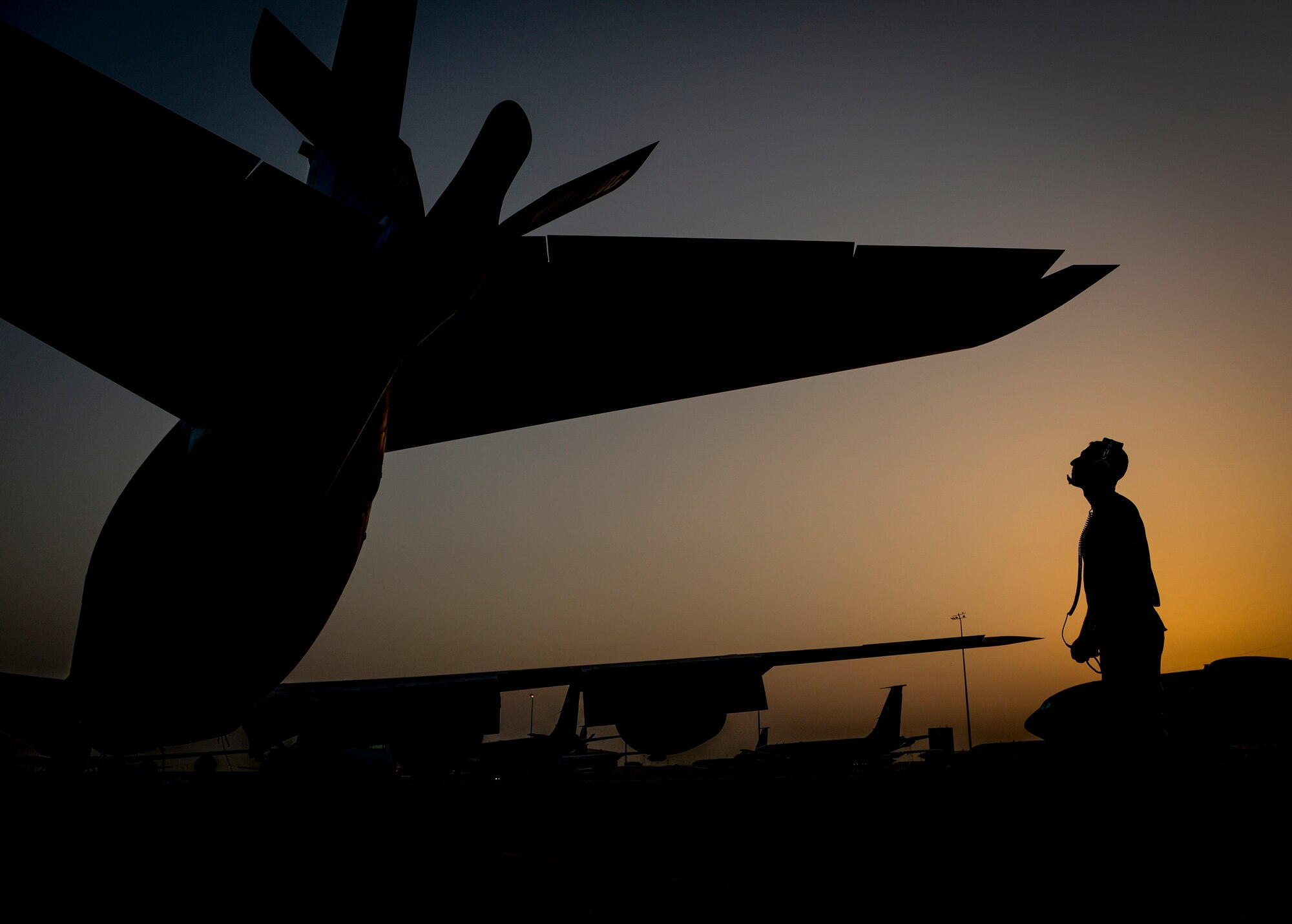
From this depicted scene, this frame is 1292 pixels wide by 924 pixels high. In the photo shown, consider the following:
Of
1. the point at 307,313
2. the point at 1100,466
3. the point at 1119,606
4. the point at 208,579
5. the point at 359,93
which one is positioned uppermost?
the point at 359,93

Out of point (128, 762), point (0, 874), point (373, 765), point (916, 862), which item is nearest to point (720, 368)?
point (916, 862)

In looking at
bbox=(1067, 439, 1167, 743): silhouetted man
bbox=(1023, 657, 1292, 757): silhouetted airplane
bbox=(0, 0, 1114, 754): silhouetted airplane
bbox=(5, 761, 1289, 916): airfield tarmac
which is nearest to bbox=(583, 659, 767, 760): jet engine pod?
bbox=(1023, 657, 1292, 757): silhouetted airplane

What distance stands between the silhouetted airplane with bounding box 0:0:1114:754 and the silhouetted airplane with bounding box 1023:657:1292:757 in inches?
138

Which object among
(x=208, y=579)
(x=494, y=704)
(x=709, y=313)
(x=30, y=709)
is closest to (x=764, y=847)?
(x=709, y=313)

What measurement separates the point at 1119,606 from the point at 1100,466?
3.46 ft

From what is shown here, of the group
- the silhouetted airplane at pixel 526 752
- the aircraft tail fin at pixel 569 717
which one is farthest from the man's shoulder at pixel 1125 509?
the silhouetted airplane at pixel 526 752

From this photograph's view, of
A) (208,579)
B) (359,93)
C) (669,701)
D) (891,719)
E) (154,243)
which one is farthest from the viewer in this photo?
(891,719)

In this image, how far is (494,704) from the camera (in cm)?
843

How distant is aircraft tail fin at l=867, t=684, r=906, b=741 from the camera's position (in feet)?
96.2

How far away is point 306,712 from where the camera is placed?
934 cm

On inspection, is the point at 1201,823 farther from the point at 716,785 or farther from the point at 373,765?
the point at 373,765

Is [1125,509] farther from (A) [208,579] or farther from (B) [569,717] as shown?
(B) [569,717]

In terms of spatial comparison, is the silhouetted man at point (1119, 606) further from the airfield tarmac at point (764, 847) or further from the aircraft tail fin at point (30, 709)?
the aircraft tail fin at point (30, 709)

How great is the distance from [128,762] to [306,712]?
1006 cm
